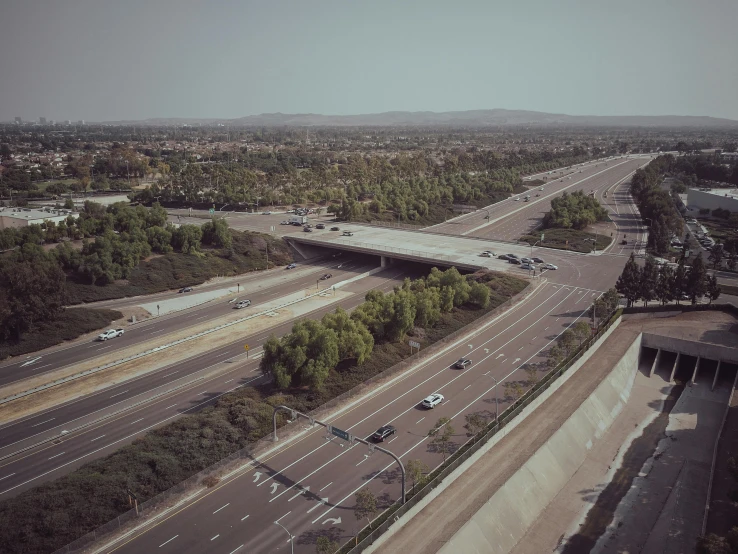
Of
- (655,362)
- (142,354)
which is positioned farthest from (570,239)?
(142,354)

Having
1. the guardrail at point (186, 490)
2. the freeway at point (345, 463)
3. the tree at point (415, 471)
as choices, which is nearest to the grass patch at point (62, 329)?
the guardrail at point (186, 490)

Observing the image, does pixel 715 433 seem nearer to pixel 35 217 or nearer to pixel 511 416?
pixel 511 416

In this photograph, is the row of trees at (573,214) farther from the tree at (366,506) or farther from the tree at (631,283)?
the tree at (366,506)

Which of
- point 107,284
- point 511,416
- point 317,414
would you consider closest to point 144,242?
point 107,284

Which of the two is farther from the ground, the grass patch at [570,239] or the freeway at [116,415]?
the grass patch at [570,239]

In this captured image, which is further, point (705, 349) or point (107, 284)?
point (107, 284)

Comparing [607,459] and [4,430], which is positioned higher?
[4,430]

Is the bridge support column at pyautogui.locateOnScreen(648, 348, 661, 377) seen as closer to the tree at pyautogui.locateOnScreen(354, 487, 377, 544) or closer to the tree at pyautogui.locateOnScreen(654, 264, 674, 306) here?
the tree at pyautogui.locateOnScreen(654, 264, 674, 306)
